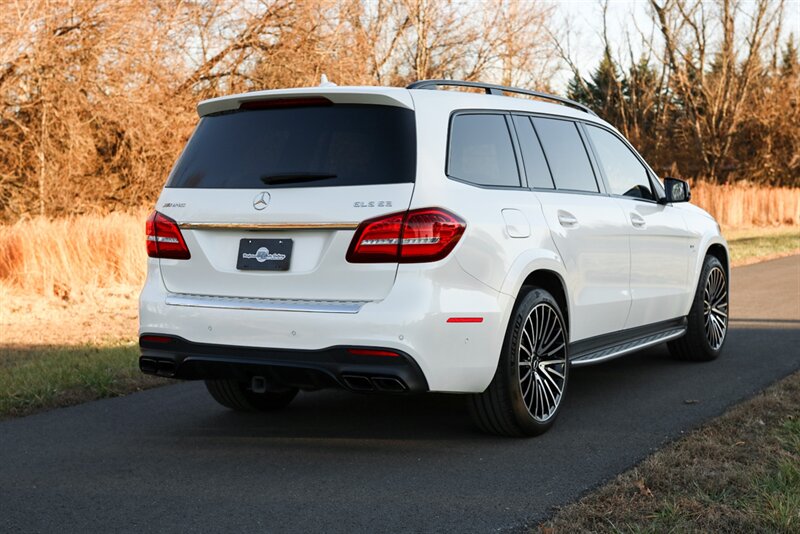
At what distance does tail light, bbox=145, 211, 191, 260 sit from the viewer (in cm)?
519

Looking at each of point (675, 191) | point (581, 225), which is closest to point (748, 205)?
point (675, 191)

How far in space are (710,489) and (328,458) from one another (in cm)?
190

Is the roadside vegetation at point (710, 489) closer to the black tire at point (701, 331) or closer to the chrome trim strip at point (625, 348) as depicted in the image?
the chrome trim strip at point (625, 348)

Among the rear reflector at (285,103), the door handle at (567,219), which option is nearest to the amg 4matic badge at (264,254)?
the rear reflector at (285,103)

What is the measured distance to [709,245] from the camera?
798 cm

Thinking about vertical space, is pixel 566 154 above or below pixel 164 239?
above

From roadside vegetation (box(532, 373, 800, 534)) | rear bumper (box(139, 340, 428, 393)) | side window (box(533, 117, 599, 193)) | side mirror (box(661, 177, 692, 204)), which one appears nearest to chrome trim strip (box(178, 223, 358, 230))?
rear bumper (box(139, 340, 428, 393))

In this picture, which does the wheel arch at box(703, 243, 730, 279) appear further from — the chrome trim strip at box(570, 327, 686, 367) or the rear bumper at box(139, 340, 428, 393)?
the rear bumper at box(139, 340, 428, 393)

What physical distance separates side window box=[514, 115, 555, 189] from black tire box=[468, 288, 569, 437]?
A: 2.40 ft

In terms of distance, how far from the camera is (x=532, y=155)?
588 cm

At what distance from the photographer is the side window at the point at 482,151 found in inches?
203

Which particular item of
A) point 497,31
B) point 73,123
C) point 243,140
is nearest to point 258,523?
point 243,140

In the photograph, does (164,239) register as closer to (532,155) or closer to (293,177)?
(293,177)

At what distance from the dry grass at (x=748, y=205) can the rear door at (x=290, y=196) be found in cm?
2546
